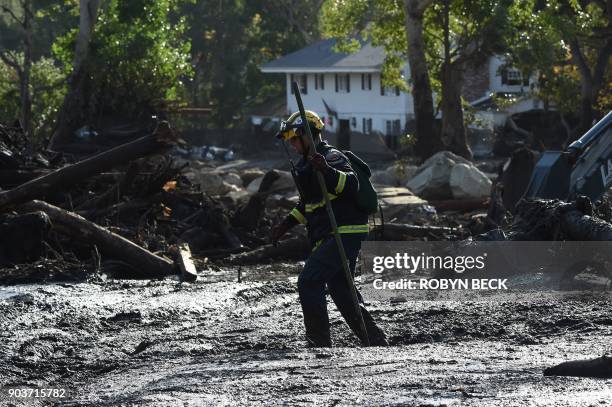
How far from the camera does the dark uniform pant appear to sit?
390 inches

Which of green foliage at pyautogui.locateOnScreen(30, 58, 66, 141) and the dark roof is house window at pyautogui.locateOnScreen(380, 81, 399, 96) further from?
green foliage at pyautogui.locateOnScreen(30, 58, 66, 141)

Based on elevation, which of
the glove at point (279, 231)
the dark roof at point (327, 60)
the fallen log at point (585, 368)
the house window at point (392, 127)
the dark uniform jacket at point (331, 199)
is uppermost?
the dark roof at point (327, 60)

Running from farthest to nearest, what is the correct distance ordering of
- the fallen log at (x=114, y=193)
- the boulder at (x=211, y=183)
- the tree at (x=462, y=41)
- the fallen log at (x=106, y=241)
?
the tree at (x=462, y=41) < the boulder at (x=211, y=183) < the fallen log at (x=114, y=193) < the fallen log at (x=106, y=241)

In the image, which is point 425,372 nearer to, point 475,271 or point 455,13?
point 475,271

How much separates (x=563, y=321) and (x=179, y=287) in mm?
5407

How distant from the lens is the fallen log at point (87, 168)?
15773 millimetres

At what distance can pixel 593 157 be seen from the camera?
49.1ft

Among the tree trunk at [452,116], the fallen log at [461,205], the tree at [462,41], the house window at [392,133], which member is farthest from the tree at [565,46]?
the house window at [392,133]

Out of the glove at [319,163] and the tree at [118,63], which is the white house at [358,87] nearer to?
the tree at [118,63]

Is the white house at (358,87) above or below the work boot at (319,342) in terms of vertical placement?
above

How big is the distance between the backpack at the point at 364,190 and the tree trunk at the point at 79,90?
20.2 metres

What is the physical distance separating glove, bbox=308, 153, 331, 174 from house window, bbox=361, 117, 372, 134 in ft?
179

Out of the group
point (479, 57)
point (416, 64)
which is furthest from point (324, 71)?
point (416, 64)

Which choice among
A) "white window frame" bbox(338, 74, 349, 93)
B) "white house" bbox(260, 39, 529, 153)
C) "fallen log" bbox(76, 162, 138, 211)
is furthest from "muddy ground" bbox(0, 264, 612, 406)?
"white window frame" bbox(338, 74, 349, 93)
